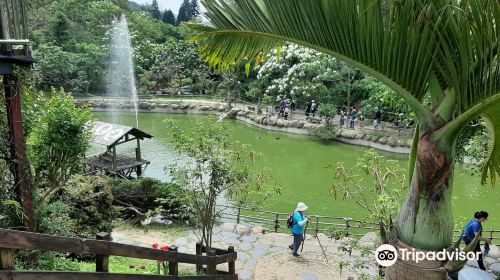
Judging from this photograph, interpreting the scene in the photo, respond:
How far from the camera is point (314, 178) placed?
46.7ft

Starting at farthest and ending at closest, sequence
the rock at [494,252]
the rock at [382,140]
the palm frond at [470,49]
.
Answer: the rock at [382,140] < the rock at [494,252] < the palm frond at [470,49]

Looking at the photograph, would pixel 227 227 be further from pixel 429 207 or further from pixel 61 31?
pixel 61 31

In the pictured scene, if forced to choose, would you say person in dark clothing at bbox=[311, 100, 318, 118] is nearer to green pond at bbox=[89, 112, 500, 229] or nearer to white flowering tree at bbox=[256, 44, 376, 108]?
white flowering tree at bbox=[256, 44, 376, 108]

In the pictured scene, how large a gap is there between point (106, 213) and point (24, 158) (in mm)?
3002

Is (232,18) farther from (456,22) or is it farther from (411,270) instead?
(411,270)

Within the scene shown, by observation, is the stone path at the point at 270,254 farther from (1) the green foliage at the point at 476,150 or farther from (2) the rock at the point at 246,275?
(1) the green foliage at the point at 476,150

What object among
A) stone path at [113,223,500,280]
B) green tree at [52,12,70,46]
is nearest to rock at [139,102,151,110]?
green tree at [52,12,70,46]

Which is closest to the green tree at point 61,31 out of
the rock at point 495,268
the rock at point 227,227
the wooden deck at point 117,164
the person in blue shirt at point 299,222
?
the wooden deck at point 117,164

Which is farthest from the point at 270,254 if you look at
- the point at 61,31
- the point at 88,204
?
the point at 61,31

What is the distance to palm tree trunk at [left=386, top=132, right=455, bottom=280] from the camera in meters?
1.78

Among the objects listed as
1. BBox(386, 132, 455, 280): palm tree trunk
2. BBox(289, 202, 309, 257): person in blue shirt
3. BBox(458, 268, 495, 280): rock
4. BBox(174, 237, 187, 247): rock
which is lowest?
BBox(174, 237, 187, 247): rock

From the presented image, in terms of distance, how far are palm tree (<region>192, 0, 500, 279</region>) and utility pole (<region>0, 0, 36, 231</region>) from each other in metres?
2.78

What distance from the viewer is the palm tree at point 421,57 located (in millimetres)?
1625

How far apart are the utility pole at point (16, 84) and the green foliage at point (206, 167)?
6.30ft
